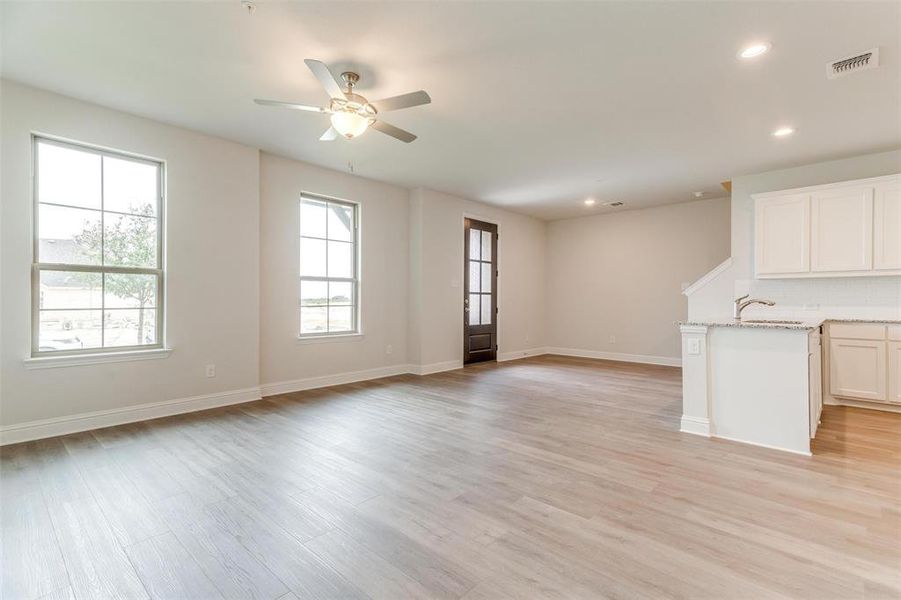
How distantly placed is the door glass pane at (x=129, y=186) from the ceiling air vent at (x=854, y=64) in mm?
5736

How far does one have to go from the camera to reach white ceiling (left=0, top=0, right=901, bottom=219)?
240 cm

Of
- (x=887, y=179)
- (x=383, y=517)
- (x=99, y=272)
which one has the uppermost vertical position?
(x=887, y=179)

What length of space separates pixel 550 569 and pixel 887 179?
536 cm

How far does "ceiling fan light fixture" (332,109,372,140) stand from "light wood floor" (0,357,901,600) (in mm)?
2393

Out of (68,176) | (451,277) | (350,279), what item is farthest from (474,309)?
(68,176)

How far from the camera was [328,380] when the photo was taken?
5391mm

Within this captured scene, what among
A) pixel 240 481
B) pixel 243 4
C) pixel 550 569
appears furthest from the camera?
pixel 240 481

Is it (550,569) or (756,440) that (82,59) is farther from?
(756,440)

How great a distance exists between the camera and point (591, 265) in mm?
8102

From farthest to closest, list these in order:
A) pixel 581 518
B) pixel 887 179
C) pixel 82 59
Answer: pixel 887 179, pixel 82 59, pixel 581 518

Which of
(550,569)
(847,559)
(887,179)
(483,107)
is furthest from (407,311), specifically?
(887,179)

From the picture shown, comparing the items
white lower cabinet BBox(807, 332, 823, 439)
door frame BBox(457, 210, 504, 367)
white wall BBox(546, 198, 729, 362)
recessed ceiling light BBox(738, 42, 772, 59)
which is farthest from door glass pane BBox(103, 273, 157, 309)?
white wall BBox(546, 198, 729, 362)

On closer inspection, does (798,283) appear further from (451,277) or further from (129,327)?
(129,327)

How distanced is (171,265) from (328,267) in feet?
6.07
